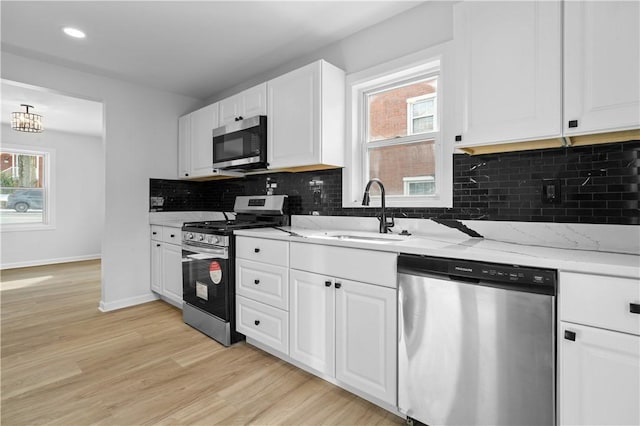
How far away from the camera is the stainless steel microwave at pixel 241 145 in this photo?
2.83 metres

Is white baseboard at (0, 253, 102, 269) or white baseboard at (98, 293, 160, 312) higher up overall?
white baseboard at (0, 253, 102, 269)

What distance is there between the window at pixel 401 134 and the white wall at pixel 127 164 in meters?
2.53

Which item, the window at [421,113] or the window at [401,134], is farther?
the window at [421,113]

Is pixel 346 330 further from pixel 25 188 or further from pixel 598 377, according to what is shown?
pixel 25 188

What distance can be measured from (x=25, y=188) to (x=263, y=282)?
5999 mm

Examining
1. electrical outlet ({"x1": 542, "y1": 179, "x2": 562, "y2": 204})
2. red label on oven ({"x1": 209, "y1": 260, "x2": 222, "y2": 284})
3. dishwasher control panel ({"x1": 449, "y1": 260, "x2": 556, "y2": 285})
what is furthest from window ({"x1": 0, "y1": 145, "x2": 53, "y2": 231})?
electrical outlet ({"x1": 542, "y1": 179, "x2": 562, "y2": 204})

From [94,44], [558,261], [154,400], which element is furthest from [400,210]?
[94,44]

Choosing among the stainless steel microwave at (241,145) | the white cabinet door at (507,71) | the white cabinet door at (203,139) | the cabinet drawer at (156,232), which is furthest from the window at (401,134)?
the cabinet drawer at (156,232)

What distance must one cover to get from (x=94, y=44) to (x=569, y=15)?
3.35 metres

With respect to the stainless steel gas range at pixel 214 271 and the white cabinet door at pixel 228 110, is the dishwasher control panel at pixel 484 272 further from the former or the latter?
the white cabinet door at pixel 228 110

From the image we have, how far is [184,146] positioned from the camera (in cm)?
392

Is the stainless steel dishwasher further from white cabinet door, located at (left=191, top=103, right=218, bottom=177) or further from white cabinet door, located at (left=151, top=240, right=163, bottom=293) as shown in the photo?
white cabinet door, located at (left=151, top=240, right=163, bottom=293)

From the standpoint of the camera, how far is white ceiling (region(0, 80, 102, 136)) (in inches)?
156

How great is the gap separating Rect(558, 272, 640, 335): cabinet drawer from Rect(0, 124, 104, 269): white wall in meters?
6.51
